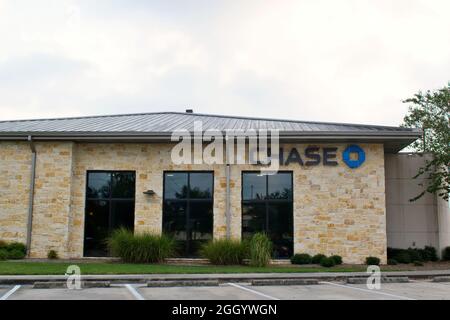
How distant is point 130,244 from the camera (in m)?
16.7

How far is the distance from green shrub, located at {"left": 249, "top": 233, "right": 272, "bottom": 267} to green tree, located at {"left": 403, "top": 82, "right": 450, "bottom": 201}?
689 cm

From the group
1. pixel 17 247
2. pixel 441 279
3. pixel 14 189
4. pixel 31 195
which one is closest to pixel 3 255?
pixel 17 247

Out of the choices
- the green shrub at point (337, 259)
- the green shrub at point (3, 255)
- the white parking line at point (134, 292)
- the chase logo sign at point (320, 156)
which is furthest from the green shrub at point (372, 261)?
the green shrub at point (3, 255)

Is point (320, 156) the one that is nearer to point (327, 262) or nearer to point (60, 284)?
point (327, 262)

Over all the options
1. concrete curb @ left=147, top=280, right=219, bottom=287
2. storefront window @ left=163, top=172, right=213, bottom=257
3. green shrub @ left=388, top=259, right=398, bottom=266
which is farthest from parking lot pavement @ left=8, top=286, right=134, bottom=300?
green shrub @ left=388, top=259, right=398, bottom=266

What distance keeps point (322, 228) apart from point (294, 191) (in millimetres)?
1608

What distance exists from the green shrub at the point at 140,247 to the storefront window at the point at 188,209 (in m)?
1.02

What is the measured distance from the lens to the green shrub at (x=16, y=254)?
55.5ft

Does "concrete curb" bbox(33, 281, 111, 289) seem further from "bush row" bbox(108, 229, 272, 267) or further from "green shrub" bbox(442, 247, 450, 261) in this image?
"green shrub" bbox(442, 247, 450, 261)

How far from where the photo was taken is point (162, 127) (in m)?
19.4

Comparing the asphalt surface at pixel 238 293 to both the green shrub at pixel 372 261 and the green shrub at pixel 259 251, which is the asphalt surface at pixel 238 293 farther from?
the green shrub at pixel 372 261

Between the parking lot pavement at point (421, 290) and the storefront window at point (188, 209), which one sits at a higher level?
the storefront window at point (188, 209)

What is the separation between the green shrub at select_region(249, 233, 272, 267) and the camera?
632 inches
